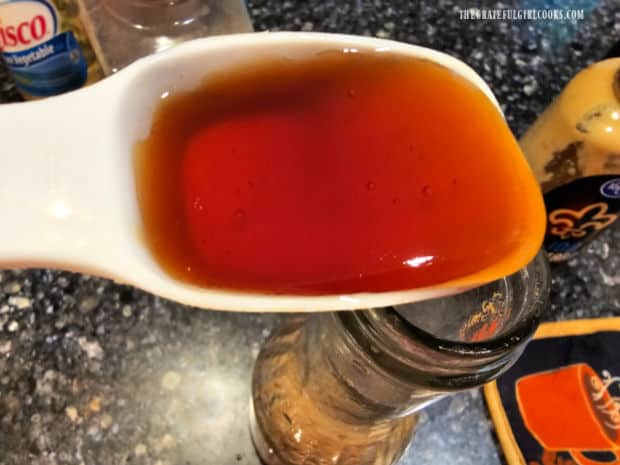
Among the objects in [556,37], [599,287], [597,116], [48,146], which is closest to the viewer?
[48,146]

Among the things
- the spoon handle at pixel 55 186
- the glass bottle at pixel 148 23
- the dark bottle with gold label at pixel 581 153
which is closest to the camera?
the spoon handle at pixel 55 186

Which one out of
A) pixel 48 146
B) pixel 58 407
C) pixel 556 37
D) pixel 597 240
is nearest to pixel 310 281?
pixel 48 146

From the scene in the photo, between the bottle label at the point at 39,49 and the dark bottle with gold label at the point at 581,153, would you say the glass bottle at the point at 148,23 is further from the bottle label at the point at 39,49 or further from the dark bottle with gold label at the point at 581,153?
the dark bottle with gold label at the point at 581,153

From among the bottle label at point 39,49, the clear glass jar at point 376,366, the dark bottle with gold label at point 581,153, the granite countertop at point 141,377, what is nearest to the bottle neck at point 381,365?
the clear glass jar at point 376,366

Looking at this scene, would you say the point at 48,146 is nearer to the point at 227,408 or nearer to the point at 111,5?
the point at 227,408

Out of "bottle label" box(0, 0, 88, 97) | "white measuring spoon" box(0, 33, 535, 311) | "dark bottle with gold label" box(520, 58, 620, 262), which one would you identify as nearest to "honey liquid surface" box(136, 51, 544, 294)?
"white measuring spoon" box(0, 33, 535, 311)

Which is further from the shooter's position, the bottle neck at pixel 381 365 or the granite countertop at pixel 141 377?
the granite countertop at pixel 141 377

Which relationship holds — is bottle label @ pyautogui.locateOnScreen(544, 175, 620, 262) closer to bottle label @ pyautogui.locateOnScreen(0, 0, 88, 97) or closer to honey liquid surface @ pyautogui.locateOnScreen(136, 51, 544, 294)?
honey liquid surface @ pyautogui.locateOnScreen(136, 51, 544, 294)
